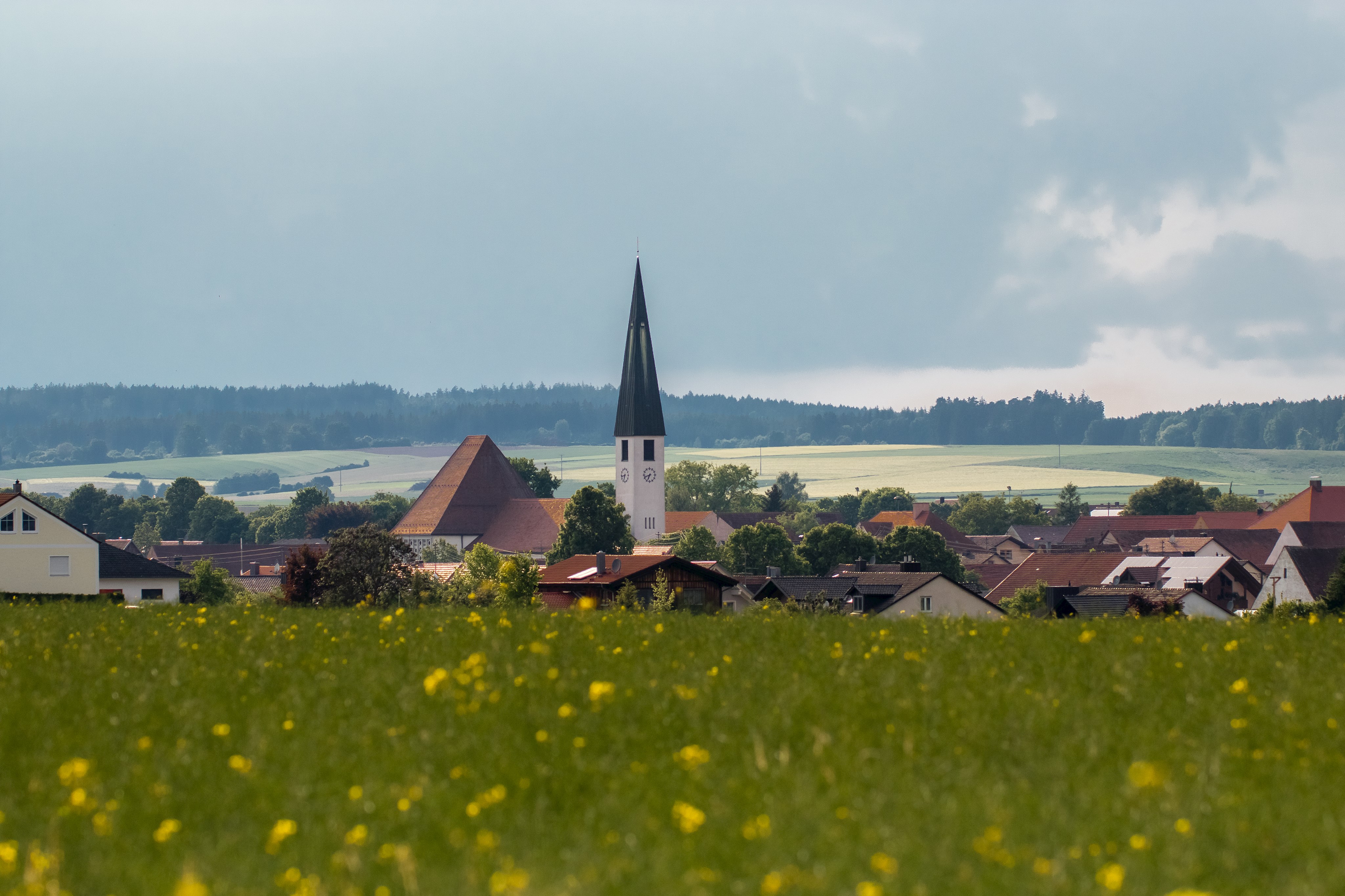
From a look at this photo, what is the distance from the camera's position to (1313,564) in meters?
77.5

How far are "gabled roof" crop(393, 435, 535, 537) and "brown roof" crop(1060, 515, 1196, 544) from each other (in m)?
74.1

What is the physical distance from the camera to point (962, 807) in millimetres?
7938

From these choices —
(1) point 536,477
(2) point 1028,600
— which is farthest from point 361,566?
(1) point 536,477

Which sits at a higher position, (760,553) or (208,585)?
(208,585)

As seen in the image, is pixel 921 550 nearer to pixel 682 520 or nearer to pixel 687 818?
pixel 682 520

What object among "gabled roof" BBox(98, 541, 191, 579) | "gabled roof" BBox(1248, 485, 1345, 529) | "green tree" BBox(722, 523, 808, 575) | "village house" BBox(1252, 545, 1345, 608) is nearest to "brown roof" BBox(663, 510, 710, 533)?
"green tree" BBox(722, 523, 808, 575)

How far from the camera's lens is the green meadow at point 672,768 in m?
7.08

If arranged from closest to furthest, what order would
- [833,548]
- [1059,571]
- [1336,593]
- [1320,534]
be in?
[1336,593]
[1059,571]
[1320,534]
[833,548]

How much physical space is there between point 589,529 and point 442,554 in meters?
29.9

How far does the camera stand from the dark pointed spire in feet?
486

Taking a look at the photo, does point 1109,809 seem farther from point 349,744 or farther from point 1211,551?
point 1211,551

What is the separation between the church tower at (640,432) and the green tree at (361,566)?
8639 centimetres

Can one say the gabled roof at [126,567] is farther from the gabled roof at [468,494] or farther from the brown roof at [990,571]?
the gabled roof at [468,494]

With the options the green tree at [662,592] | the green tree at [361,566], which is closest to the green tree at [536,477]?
the green tree at [361,566]
